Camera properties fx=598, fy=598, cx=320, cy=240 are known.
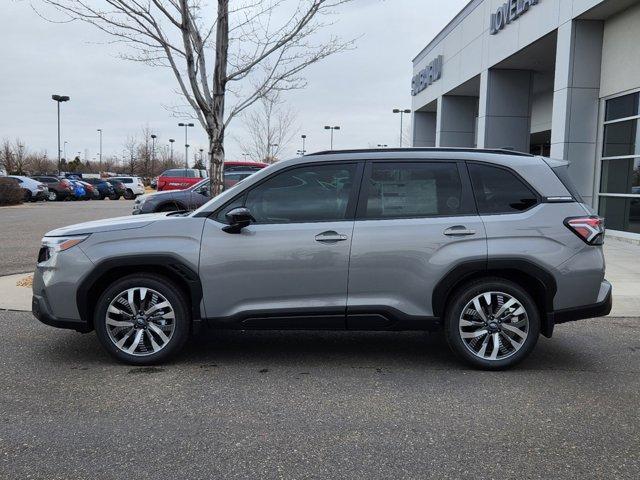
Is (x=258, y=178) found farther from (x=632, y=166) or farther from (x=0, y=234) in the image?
(x=0, y=234)

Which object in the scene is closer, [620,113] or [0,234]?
[620,113]

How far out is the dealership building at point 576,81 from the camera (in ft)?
45.5

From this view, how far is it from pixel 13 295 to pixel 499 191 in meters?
6.29

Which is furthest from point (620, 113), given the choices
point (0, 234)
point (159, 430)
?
point (0, 234)

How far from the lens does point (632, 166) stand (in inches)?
546

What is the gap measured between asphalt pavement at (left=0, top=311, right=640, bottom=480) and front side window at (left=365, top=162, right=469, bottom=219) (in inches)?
52.0

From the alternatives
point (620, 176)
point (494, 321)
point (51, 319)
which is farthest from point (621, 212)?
point (51, 319)

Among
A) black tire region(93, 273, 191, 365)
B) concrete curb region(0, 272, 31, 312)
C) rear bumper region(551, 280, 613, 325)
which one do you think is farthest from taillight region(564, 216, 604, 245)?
concrete curb region(0, 272, 31, 312)

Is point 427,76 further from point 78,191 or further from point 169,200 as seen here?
point 78,191

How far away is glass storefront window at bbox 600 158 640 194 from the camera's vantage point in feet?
45.3

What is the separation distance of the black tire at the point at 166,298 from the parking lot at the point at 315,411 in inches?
4.9

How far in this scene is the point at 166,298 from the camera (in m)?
4.81

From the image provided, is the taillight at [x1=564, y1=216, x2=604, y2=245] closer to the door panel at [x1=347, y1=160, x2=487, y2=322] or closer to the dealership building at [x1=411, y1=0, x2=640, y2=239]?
the door panel at [x1=347, y1=160, x2=487, y2=322]

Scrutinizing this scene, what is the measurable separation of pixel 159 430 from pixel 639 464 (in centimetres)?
280
